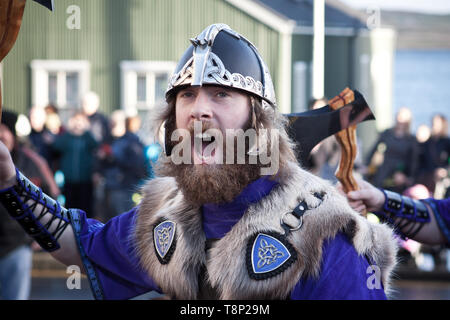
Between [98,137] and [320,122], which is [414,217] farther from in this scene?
[98,137]

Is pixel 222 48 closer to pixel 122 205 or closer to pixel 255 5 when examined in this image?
pixel 122 205

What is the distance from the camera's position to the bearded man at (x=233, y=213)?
249cm

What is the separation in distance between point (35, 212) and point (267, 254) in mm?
906

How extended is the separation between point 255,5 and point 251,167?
1249cm

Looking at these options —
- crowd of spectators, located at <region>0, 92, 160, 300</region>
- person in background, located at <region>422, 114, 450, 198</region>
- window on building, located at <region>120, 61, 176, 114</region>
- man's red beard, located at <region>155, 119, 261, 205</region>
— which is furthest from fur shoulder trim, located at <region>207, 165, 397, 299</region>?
window on building, located at <region>120, 61, 176, 114</region>

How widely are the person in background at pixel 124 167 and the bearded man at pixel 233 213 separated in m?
5.96

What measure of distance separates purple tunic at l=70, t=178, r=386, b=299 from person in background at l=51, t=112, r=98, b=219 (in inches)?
230

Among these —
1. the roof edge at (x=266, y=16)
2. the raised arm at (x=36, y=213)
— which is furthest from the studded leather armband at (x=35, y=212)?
the roof edge at (x=266, y=16)

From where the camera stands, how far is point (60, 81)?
16.0m

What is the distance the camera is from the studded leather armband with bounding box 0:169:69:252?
263 centimetres

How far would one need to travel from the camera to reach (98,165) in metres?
9.02

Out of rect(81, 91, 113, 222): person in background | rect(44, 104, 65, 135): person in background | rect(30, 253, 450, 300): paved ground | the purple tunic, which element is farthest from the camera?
rect(44, 104, 65, 135): person in background

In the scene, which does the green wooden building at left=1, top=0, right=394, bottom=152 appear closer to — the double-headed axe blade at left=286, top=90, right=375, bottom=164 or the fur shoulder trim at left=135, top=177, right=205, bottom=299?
the double-headed axe blade at left=286, top=90, right=375, bottom=164

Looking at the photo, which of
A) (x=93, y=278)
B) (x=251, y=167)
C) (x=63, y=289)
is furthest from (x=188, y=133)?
(x=63, y=289)
